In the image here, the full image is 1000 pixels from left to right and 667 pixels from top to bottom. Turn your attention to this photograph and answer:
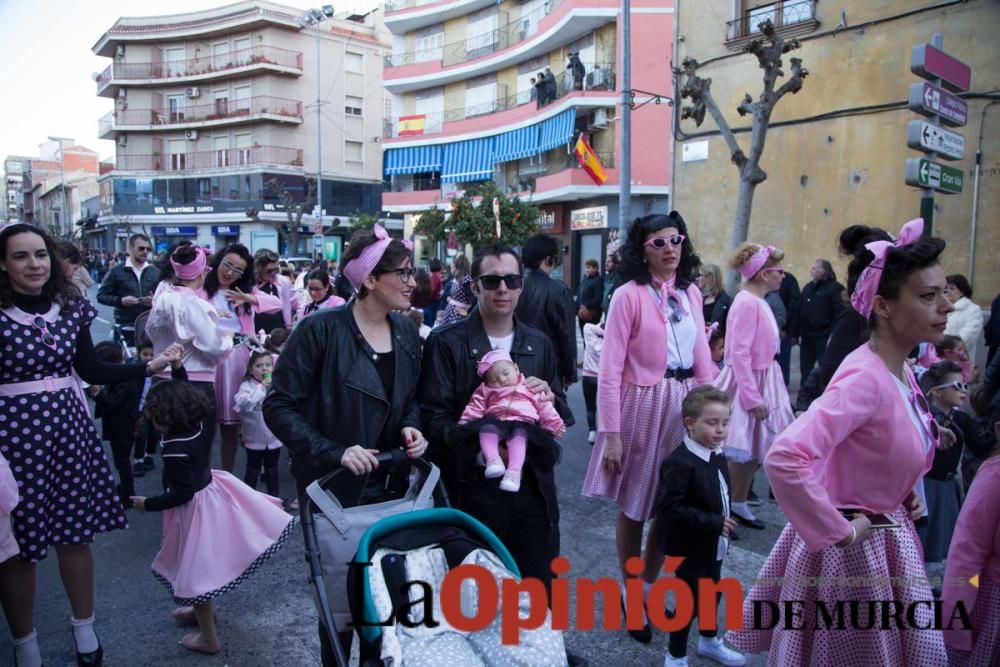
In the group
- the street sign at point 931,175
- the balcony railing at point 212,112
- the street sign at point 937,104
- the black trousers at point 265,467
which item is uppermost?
the balcony railing at point 212,112

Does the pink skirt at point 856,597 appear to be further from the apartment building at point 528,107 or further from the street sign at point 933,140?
the apartment building at point 528,107

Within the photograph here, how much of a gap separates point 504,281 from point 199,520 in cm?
194

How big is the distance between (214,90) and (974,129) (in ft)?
154

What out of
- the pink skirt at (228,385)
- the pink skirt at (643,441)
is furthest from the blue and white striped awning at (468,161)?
the pink skirt at (643,441)

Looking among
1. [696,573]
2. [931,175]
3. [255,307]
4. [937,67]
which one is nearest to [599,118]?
[937,67]

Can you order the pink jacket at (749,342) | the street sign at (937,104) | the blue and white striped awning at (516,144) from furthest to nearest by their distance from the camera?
the blue and white striped awning at (516,144) < the street sign at (937,104) < the pink jacket at (749,342)

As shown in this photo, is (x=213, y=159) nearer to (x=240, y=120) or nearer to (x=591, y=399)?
(x=240, y=120)

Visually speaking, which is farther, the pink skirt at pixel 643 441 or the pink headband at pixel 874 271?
the pink skirt at pixel 643 441

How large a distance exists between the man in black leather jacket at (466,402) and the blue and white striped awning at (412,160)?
34.6 metres

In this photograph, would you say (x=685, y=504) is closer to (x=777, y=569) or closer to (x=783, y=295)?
(x=777, y=569)

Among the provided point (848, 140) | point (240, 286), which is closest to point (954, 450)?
point (240, 286)

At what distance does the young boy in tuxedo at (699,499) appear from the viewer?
11.3ft

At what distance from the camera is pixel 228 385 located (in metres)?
5.70

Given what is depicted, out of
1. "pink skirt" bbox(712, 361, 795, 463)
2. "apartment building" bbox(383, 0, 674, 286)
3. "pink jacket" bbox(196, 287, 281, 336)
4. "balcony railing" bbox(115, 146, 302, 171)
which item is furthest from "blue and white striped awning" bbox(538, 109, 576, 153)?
"pink skirt" bbox(712, 361, 795, 463)
